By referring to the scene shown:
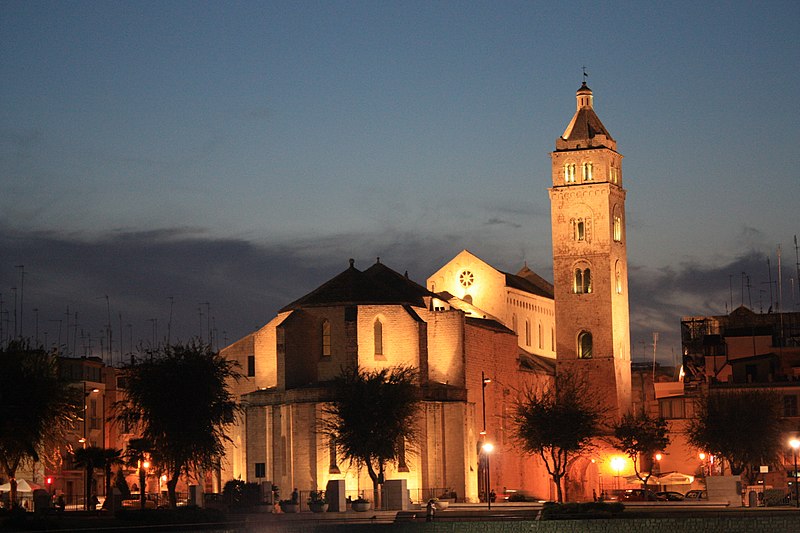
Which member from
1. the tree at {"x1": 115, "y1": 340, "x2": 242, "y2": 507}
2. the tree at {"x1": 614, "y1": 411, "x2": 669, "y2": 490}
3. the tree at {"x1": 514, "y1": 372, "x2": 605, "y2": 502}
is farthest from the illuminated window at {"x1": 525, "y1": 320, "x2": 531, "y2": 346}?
the tree at {"x1": 115, "y1": 340, "x2": 242, "y2": 507}

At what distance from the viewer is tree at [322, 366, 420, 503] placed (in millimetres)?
76500

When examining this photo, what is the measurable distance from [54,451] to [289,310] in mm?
24689

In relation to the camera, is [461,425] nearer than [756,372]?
Yes

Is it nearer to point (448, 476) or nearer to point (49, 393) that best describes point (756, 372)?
point (448, 476)

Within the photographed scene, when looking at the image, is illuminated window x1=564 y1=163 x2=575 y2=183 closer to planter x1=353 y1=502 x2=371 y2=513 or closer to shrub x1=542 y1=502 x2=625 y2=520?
planter x1=353 y1=502 x2=371 y2=513

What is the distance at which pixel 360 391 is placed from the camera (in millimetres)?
77938

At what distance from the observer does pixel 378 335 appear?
85562 millimetres

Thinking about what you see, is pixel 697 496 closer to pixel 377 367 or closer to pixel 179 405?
pixel 377 367

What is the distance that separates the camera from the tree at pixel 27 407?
60.2 meters

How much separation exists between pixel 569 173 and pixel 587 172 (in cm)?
113

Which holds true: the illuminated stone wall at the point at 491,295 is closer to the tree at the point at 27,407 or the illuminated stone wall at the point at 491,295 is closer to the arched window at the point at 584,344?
the arched window at the point at 584,344

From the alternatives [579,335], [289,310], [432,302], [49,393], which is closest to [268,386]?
[289,310]

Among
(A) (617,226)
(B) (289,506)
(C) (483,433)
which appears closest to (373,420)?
(C) (483,433)

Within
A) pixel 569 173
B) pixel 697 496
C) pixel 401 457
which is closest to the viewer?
pixel 697 496
